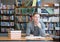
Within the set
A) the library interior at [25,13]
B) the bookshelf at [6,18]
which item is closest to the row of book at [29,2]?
the library interior at [25,13]

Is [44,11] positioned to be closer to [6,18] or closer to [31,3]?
[31,3]

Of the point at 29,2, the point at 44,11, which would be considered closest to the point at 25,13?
the point at 29,2

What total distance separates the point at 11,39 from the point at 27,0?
2.12 metres

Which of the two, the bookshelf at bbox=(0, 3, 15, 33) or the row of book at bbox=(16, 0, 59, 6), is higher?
the row of book at bbox=(16, 0, 59, 6)

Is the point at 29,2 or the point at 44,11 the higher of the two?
the point at 29,2

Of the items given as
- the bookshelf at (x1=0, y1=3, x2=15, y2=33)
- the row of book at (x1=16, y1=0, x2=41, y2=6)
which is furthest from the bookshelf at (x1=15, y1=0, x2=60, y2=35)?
the bookshelf at (x1=0, y1=3, x2=15, y2=33)

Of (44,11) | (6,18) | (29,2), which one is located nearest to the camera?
(44,11)

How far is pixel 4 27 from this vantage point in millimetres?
5145

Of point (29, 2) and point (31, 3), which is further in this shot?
point (29, 2)

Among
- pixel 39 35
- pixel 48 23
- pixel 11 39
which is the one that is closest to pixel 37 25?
pixel 39 35

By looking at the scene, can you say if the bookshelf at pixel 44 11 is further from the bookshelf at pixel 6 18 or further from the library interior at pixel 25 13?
the bookshelf at pixel 6 18

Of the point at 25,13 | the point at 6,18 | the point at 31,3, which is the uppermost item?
the point at 31,3

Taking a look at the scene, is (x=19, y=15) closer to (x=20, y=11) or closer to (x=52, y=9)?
(x=20, y=11)

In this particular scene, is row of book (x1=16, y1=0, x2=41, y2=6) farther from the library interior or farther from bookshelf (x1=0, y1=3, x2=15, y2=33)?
bookshelf (x1=0, y1=3, x2=15, y2=33)
